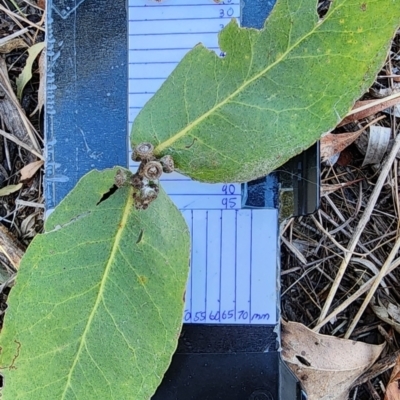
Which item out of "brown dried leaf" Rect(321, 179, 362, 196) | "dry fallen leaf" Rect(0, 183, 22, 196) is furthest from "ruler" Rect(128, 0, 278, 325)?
"dry fallen leaf" Rect(0, 183, 22, 196)

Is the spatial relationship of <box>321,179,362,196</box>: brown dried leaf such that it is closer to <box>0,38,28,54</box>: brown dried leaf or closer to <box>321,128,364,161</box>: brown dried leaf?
<box>321,128,364,161</box>: brown dried leaf

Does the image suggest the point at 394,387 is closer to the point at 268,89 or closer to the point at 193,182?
the point at 193,182

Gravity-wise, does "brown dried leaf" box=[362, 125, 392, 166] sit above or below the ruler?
above

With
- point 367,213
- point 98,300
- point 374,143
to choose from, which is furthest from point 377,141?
point 98,300

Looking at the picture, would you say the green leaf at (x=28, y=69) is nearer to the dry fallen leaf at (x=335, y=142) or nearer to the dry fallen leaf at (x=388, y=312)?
the dry fallen leaf at (x=335, y=142)

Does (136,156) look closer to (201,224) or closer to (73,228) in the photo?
(73,228)

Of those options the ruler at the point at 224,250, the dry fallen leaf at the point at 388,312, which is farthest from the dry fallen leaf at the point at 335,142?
the dry fallen leaf at the point at 388,312
